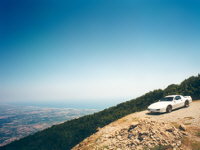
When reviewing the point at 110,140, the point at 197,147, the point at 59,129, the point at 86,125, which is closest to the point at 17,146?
the point at 59,129

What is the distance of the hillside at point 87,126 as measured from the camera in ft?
89.4

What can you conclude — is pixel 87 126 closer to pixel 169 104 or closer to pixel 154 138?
pixel 169 104

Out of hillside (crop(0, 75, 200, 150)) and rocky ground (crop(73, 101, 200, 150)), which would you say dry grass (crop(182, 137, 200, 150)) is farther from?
hillside (crop(0, 75, 200, 150))

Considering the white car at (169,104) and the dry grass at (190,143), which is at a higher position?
the white car at (169,104)

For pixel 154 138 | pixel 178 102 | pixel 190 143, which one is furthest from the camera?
pixel 178 102

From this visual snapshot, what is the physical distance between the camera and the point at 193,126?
1134cm

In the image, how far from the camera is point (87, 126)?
30.4 meters

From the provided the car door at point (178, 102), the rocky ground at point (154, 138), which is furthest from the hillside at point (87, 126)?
the rocky ground at point (154, 138)

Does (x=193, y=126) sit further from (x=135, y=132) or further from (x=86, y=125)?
(x=86, y=125)

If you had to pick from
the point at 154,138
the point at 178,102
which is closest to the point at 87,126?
the point at 178,102

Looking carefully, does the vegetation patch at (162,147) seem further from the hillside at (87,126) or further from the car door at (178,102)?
the hillside at (87,126)

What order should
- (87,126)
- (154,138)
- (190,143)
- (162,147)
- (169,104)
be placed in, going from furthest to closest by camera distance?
(87,126), (169,104), (154,138), (162,147), (190,143)

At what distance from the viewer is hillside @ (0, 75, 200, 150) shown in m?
27.3

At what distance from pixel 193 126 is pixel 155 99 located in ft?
59.0
